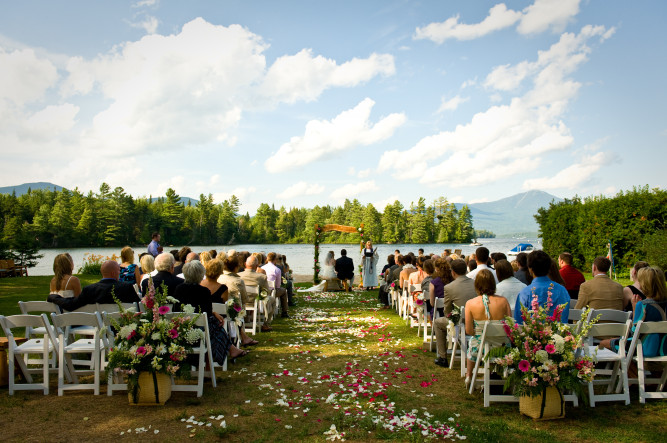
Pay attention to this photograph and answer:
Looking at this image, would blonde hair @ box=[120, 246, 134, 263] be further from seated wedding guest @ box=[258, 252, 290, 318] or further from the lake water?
the lake water

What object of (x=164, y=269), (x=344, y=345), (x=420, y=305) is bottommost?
(x=344, y=345)

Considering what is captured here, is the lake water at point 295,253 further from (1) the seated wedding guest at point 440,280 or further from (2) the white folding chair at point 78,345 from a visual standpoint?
(2) the white folding chair at point 78,345

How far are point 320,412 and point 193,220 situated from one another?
84.9 m

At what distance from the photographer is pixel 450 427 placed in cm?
402

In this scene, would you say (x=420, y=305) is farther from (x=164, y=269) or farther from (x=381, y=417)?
(x=164, y=269)

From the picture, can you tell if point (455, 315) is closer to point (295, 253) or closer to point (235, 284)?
point (235, 284)

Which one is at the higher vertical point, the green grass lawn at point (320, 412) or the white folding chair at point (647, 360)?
the white folding chair at point (647, 360)

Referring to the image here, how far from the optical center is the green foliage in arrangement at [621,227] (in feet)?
49.8

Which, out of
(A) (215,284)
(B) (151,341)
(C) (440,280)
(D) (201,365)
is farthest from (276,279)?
(B) (151,341)

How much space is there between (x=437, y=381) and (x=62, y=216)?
74.3m

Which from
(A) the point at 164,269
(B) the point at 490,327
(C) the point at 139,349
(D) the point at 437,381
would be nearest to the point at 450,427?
(B) the point at 490,327

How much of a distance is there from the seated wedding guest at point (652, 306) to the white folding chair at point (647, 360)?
0.06m

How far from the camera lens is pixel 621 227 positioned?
16750 mm

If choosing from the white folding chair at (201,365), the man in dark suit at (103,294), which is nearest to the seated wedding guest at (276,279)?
the man in dark suit at (103,294)
